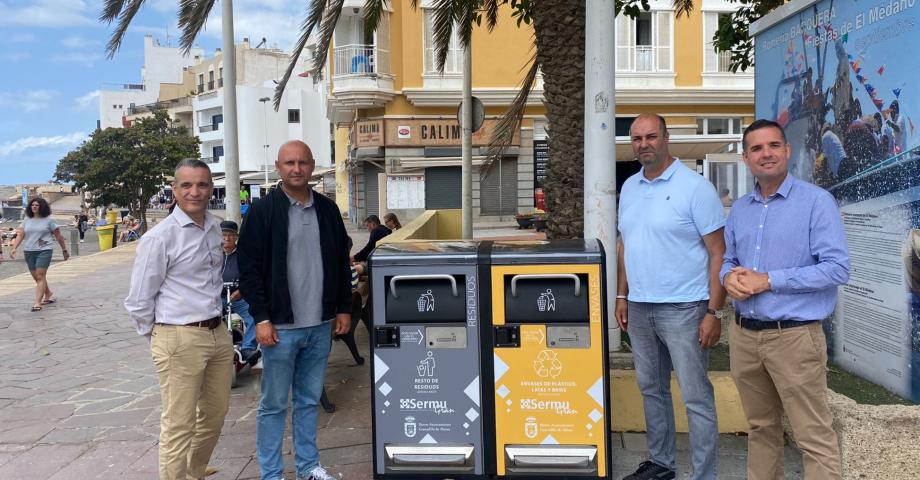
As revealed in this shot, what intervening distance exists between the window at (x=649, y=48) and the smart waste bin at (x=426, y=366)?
23331 mm

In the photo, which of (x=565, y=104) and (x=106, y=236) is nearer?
(x=565, y=104)

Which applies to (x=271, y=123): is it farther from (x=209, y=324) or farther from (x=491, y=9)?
(x=209, y=324)

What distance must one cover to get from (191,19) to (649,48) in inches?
850

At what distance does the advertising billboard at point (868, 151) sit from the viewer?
3525 mm

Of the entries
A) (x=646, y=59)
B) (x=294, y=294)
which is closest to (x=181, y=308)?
(x=294, y=294)

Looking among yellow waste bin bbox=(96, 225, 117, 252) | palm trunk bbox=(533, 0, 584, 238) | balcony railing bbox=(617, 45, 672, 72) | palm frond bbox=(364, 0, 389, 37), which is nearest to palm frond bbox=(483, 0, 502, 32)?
palm frond bbox=(364, 0, 389, 37)

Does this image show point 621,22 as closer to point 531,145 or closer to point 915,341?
point 531,145

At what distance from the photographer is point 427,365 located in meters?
→ 3.46

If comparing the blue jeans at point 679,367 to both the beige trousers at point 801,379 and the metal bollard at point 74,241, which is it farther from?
the metal bollard at point 74,241

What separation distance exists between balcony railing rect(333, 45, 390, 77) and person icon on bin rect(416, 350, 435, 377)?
20984 mm

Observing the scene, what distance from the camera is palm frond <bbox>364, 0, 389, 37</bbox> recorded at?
23.3ft

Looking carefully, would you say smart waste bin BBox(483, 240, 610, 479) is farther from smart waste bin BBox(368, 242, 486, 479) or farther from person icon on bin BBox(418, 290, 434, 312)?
person icon on bin BBox(418, 290, 434, 312)

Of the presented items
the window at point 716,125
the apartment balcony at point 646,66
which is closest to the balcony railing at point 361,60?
the apartment balcony at point 646,66

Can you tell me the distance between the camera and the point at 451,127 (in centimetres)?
2445
